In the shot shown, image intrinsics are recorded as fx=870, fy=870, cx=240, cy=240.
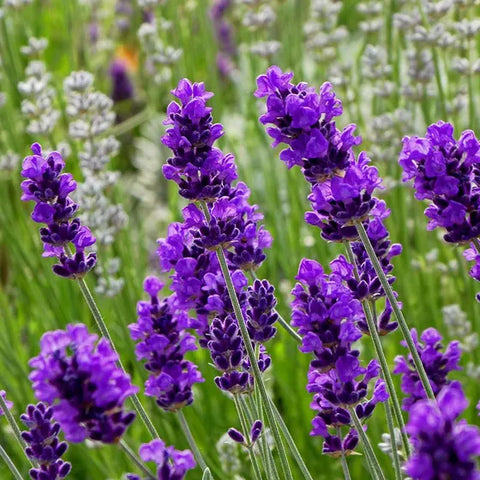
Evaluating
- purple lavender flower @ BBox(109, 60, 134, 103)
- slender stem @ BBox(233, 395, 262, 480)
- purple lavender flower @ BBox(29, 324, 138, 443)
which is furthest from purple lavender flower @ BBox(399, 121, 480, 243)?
purple lavender flower @ BBox(109, 60, 134, 103)

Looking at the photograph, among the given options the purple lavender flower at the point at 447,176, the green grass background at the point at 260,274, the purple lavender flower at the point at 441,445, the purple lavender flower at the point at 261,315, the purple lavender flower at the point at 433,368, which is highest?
the purple lavender flower at the point at 447,176

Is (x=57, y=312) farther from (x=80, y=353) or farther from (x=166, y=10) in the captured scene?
(x=80, y=353)

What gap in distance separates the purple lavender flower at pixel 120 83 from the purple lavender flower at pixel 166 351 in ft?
13.1

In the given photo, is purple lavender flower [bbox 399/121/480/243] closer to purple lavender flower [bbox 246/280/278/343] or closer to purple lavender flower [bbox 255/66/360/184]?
purple lavender flower [bbox 255/66/360/184]

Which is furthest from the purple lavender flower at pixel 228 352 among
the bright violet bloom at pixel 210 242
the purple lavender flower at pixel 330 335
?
the purple lavender flower at pixel 330 335

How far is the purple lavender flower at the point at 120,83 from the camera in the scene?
5.36m

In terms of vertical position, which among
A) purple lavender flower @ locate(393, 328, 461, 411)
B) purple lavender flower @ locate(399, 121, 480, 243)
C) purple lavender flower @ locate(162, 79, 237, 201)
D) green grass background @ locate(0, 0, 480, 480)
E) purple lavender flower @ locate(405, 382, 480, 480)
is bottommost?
green grass background @ locate(0, 0, 480, 480)

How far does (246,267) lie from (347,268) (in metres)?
0.20

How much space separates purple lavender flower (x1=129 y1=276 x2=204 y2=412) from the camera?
1470mm

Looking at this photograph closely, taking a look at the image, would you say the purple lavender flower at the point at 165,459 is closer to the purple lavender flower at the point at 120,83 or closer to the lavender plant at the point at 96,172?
the lavender plant at the point at 96,172

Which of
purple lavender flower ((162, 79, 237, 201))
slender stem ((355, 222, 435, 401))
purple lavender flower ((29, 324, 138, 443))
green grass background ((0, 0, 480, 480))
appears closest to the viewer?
purple lavender flower ((29, 324, 138, 443))

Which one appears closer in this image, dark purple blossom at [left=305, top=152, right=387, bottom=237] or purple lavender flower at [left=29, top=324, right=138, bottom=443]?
purple lavender flower at [left=29, top=324, right=138, bottom=443]

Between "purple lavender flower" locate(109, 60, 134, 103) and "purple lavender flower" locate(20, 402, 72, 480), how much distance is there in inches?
166

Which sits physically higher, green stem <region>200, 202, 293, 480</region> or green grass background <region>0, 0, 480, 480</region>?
green stem <region>200, 202, 293, 480</region>
